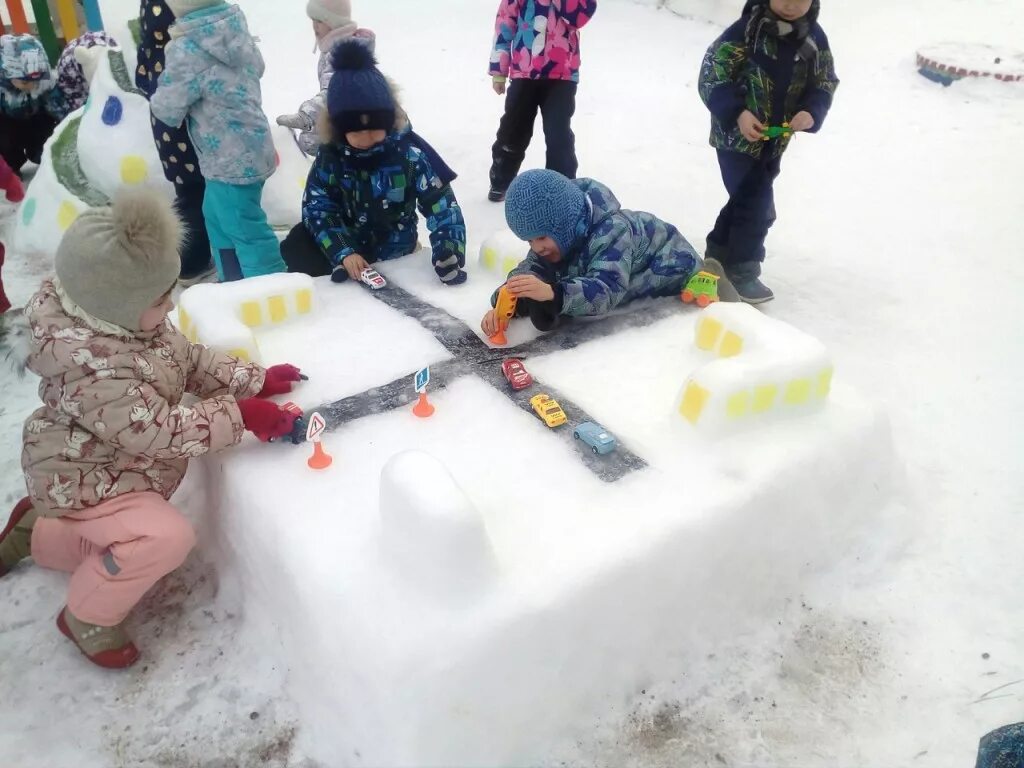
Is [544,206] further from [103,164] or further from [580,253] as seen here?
[103,164]

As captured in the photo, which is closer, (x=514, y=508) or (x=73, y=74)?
(x=514, y=508)

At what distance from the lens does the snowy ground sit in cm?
167

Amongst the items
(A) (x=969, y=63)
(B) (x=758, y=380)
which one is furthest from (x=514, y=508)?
(A) (x=969, y=63)

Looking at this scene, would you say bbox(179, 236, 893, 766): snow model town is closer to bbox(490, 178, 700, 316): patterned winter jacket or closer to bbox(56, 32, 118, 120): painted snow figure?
bbox(490, 178, 700, 316): patterned winter jacket

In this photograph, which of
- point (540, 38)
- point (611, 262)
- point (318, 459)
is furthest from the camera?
point (540, 38)

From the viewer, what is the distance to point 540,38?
3.68m

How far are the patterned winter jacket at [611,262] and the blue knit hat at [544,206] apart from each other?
0.06 m

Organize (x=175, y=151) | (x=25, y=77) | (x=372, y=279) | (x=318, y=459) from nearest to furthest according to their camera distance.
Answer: (x=318, y=459)
(x=372, y=279)
(x=175, y=151)
(x=25, y=77)

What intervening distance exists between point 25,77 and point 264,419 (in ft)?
11.7

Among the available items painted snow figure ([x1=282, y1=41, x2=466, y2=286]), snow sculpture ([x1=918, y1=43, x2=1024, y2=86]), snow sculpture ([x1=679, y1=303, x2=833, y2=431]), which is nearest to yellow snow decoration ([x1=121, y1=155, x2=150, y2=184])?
painted snow figure ([x1=282, y1=41, x2=466, y2=286])

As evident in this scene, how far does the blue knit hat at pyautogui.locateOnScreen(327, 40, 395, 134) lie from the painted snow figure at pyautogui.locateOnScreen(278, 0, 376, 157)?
87 centimetres

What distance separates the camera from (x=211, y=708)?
1708mm

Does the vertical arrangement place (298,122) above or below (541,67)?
below

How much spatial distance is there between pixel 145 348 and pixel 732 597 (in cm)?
140
